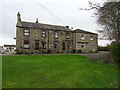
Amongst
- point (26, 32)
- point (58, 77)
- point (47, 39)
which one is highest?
point (26, 32)

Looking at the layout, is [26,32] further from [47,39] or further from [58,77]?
[58,77]

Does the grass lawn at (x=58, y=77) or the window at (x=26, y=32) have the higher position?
the window at (x=26, y=32)

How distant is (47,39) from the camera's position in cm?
2334

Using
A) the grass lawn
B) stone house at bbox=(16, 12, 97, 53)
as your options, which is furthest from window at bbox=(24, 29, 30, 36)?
the grass lawn

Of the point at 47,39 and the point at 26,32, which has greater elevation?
the point at 26,32

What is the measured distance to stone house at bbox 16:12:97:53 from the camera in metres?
21.1

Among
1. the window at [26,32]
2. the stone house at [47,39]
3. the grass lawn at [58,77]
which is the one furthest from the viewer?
the window at [26,32]

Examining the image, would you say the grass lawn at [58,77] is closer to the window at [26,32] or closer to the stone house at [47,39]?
the stone house at [47,39]

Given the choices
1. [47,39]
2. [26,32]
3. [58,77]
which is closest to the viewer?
[58,77]

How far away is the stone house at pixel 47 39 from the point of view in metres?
21.1

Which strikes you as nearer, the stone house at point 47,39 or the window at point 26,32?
the stone house at point 47,39

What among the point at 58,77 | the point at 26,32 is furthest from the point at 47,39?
the point at 58,77

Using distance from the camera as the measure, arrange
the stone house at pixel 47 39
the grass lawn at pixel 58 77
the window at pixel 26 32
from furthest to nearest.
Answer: the window at pixel 26 32 < the stone house at pixel 47 39 < the grass lawn at pixel 58 77

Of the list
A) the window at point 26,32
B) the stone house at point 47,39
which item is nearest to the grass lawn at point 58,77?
the stone house at point 47,39
